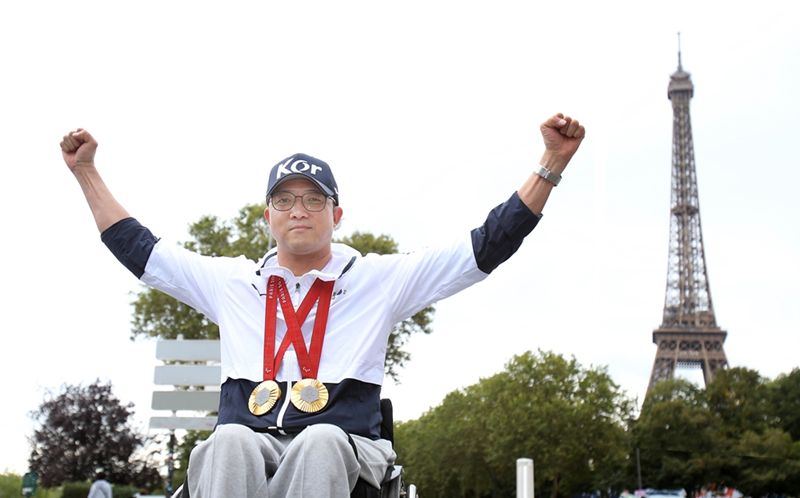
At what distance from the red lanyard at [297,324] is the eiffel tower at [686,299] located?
5414 cm

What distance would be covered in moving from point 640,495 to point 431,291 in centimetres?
3785

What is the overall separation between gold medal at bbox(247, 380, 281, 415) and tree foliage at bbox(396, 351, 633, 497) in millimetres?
35439

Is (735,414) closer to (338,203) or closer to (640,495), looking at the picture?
(640,495)

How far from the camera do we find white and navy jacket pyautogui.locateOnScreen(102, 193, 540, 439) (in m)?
3.04

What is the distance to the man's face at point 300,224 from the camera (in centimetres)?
333

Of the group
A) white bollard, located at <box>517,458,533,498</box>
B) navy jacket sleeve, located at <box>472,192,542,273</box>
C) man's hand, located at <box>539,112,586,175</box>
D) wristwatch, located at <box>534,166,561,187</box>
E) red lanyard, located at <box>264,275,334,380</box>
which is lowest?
white bollard, located at <box>517,458,533,498</box>

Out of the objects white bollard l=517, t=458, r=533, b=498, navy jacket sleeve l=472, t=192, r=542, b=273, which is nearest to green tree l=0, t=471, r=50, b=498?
white bollard l=517, t=458, r=533, b=498

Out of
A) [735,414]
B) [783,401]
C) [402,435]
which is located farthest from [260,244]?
[402,435]

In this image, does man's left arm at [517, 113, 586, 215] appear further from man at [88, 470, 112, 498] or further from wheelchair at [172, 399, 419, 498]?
man at [88, 470, 112, 498]

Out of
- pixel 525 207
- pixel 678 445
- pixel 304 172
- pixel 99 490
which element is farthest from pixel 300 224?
pixel 678 445

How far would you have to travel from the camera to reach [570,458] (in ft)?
125

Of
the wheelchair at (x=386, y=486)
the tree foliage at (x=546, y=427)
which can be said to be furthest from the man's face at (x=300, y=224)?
the tree foliage at (x=546, y=427)

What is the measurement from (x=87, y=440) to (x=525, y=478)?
22.3 metres

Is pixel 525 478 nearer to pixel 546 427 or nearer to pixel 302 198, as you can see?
pixel 302 198
